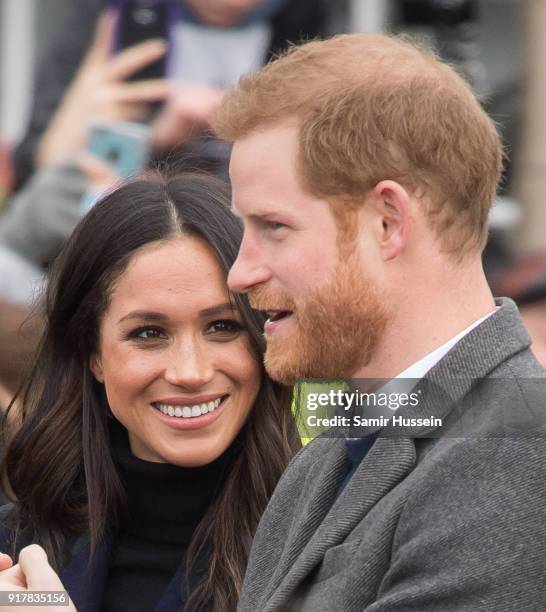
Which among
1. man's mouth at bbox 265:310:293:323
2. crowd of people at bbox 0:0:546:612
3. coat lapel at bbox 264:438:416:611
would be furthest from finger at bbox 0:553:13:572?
man's mouth at bbox 265:310:293:323

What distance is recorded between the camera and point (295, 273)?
237cm

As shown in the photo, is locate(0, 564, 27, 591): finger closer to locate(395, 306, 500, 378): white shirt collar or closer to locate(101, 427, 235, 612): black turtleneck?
locate(101, 427, 235, 612): black turtleneck

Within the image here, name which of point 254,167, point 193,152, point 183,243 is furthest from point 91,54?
point 254,167

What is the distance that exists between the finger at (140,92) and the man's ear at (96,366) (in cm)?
184

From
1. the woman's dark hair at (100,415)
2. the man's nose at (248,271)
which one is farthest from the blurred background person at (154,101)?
the man's nose at (248,271)

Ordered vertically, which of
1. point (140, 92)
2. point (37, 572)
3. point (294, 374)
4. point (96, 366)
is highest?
point (294, 374)

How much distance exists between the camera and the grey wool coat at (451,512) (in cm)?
198

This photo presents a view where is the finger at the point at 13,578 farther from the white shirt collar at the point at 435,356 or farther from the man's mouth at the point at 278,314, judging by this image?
the white shirt collar at the point at 435,356

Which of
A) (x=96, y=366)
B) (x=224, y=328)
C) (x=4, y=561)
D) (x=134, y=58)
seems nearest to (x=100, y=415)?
(x=96, y=366)

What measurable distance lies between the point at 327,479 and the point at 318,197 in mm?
480

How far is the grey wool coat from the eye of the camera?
198 cm

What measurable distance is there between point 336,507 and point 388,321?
31 cm

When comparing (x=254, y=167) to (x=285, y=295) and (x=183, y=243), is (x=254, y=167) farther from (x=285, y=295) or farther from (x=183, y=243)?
(x=183, y=243)

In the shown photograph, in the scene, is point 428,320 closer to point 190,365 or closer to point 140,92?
point 190,365
